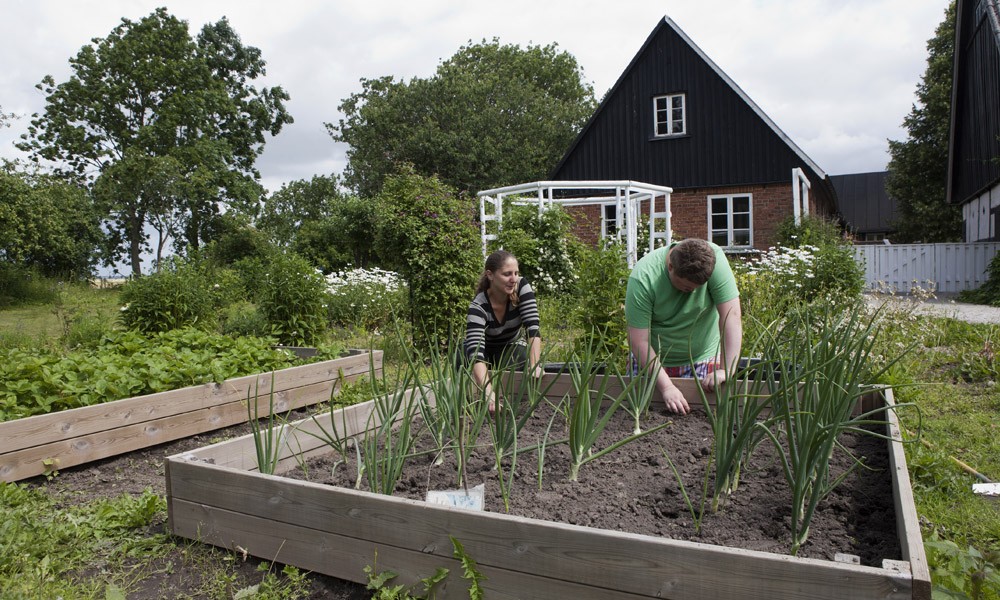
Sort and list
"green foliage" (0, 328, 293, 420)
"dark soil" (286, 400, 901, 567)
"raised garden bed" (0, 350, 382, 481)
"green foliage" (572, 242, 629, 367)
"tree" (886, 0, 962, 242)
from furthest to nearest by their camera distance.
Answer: "tree" (886, 0, 962, 242)
"green foliage" (572, 242, 629, 367)
"green foliage" (0, 328, 293, 420)
"raised garden bed" (0, 350, 382, 481)
"dark soil" (286, 400, 901, 567)

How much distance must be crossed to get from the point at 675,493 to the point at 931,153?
93.0 ft

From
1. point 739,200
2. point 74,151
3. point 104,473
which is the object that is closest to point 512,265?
point 104,473

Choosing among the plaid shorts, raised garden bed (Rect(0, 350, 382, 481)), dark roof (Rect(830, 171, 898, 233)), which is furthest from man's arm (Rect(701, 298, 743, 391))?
dark roof (Rect(830, 171, 898, 233))

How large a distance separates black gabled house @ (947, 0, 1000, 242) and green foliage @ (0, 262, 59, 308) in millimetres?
21021

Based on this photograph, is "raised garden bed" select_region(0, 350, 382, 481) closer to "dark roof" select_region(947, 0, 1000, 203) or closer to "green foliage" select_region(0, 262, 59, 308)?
"dark roof" select_region(947, 0, 1000, 203)

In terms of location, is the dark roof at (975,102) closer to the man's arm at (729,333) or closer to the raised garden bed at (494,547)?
the man's arm at (729,333)

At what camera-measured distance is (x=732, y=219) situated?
17172mm

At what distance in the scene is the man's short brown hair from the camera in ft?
9.48

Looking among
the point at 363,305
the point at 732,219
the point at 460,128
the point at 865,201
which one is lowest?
the point at 363,305

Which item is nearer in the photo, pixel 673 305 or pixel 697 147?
pixel 673 305

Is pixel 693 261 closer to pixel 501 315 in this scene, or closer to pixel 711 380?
pixel 711 380

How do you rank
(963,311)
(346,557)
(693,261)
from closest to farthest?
(346,557) → (693,261) → (963,311)

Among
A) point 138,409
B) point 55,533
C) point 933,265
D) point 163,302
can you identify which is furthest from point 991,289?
point 55,533

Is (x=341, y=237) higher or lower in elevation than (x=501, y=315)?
higher
